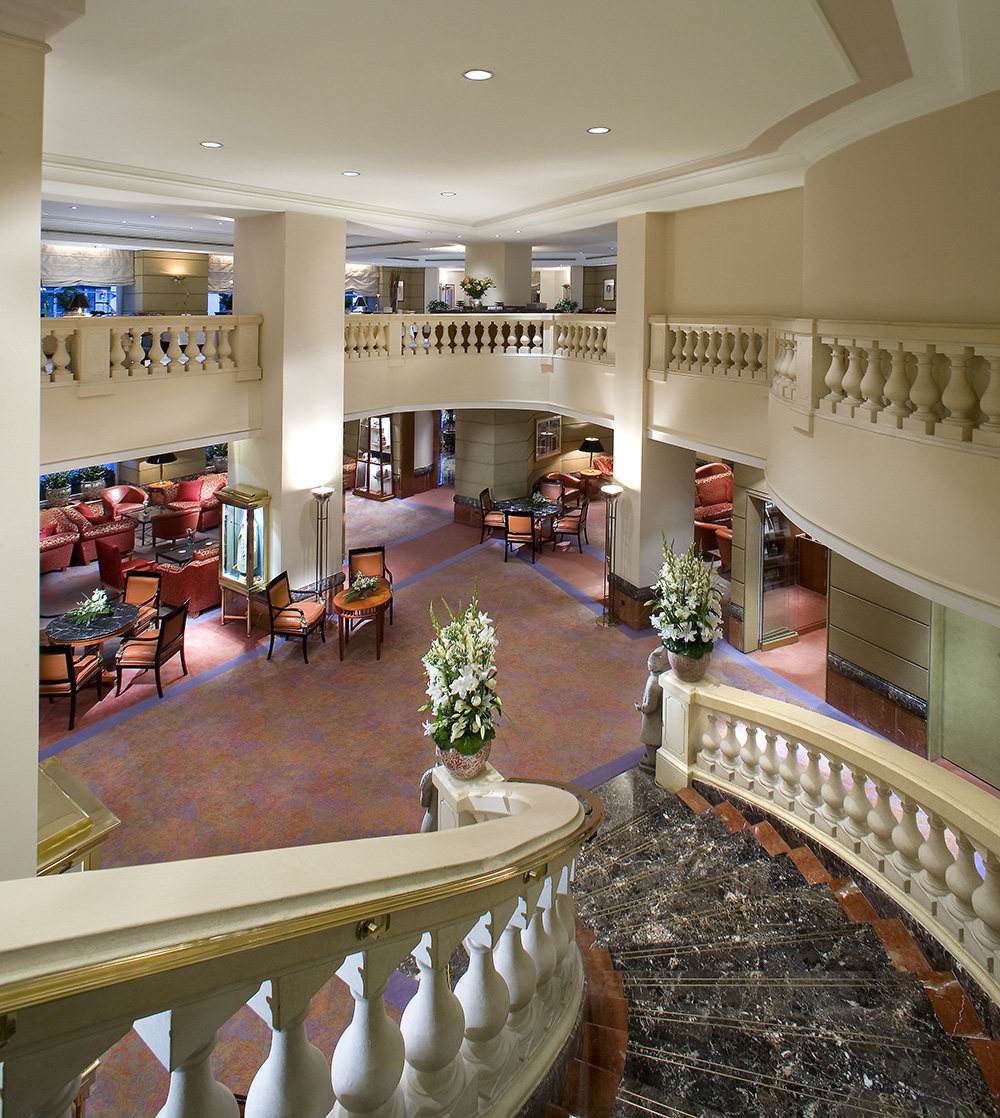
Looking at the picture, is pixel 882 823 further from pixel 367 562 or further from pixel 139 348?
pixel 367 562

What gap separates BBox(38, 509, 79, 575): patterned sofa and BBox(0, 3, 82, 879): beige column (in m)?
10.5

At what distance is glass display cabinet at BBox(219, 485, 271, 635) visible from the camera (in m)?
11.0

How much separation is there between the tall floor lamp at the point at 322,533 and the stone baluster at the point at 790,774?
749 centimetres

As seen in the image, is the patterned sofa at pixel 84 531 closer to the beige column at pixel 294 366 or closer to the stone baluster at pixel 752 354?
the beige column at pixel 294 366

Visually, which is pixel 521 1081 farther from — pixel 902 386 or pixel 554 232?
pixel 554 232

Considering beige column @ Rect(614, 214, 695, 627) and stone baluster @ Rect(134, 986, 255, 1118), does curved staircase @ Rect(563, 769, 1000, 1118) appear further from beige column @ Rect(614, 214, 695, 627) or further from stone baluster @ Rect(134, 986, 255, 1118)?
beige column @ Rect(614, 214, 695, 627)

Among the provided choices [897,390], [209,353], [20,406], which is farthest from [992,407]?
[209,353]

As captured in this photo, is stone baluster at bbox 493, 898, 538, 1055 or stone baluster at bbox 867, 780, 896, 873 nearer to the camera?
stone baluster at bbox 493, 898, 538, 1055

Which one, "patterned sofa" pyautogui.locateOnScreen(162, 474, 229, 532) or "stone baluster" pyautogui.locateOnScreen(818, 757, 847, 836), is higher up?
"patterned sofa" pyautogui.locateOnScreen(162, 474, 229, 532)

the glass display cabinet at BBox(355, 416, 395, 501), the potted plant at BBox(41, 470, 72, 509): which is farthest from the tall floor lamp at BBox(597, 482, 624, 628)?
the potted plant at BBox(41, 470, 72, 509)

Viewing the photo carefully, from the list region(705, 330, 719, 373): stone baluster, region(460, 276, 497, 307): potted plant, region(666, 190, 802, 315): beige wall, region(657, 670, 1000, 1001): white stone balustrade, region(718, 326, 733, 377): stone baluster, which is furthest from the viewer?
region(460, 276, 497, 307): potted plant

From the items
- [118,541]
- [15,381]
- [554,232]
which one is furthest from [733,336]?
[118,541]

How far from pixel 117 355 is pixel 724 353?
6271mm

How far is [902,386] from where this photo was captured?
4.71 metres
